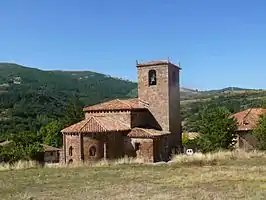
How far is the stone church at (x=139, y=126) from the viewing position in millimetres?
31656

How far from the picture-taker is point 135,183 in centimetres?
1873

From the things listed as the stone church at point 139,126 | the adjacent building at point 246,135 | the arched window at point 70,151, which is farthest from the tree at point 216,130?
the arched window at point 70,151

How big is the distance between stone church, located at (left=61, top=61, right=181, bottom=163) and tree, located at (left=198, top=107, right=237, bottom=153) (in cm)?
366

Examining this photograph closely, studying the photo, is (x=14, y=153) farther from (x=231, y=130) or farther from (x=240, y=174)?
(x=240, y=174)

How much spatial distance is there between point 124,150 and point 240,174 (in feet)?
47.5

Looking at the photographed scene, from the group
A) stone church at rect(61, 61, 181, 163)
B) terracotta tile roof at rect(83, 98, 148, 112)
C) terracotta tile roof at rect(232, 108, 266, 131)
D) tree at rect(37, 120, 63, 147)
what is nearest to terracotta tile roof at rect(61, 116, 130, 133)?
stone church at rect(61, 61, 181, 163)

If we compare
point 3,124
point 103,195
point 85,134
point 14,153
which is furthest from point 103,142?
point 3,124

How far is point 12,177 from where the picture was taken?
22469mm

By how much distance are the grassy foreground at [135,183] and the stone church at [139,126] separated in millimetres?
4423

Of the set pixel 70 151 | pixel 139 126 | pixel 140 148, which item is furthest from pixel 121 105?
pixel 70 151

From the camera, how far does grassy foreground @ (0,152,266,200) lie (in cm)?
1509

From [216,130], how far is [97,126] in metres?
10.1

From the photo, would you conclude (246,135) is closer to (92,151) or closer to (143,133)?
(143,133)

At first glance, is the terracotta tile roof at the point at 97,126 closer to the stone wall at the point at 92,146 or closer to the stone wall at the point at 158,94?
the stone wall at the point at 92,146
